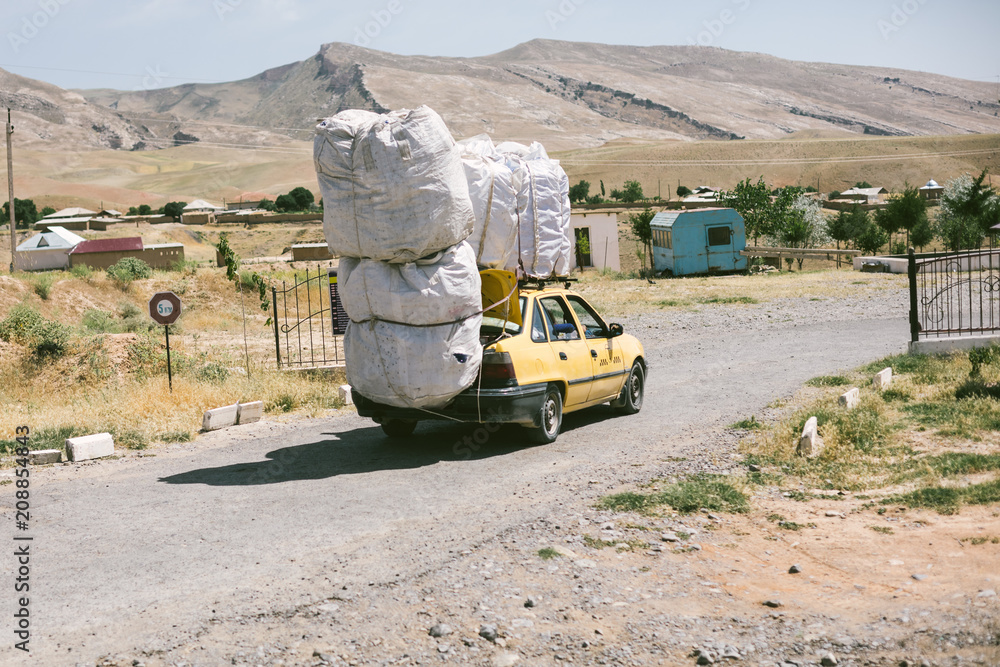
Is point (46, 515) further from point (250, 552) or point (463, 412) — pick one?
point (463, 412)

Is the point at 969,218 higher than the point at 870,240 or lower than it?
higher

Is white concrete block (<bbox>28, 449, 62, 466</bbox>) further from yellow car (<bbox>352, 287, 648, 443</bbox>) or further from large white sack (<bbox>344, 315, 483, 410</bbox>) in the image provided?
large white sack (<bbox>344, 315, 483, 410</bbox>)

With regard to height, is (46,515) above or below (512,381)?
below

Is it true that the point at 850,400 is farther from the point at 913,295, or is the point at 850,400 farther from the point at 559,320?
the point at 559,320

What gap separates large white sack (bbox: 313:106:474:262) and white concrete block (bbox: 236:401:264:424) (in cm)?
383

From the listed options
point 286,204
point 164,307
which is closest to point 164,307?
point 164,307

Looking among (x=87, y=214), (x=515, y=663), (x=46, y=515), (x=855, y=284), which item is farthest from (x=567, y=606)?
(x=87, y=214)

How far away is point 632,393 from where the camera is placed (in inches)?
469

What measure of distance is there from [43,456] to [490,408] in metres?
4.94

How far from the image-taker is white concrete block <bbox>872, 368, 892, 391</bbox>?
11728 mm

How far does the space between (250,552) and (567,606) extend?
2492 mm

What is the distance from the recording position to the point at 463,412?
9.52m

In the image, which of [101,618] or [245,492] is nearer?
[101,618]

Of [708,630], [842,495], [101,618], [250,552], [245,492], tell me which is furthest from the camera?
[245,492]
